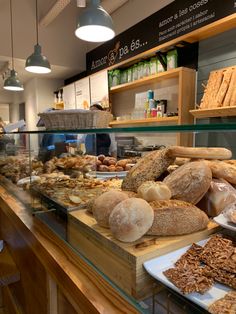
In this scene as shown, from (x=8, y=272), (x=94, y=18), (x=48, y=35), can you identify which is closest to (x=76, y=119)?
(x=8, y=272)

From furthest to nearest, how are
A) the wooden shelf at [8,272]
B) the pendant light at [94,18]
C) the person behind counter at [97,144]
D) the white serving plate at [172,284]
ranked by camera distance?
the pendant light at [94,18]
the wooden shelf at [8,272]
the person behind counter at [97,144]
the white serving plate at [172,284]

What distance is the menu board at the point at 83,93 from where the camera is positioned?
173 inches

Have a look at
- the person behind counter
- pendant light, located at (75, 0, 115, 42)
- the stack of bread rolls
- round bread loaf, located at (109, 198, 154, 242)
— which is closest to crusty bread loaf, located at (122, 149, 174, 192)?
the stack of bread rolls

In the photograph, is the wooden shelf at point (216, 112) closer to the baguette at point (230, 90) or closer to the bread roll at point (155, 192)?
the baguette at point (230, 90)

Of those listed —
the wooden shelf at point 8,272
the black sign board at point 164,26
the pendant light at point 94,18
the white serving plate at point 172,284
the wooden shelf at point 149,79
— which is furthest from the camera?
the wooden shelf at point 149,79

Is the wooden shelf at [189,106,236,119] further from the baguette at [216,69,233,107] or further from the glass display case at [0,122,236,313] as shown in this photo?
the glass display case at [0,122,236,313]

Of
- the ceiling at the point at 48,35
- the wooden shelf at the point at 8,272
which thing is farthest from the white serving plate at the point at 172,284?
the ceiling at the point at 48,35

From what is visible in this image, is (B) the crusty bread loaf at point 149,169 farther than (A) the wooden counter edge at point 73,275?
Yes

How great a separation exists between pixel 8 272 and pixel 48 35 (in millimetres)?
4319

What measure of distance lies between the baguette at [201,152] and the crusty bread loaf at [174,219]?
0.70ft

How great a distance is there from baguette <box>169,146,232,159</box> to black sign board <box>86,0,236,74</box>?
2.11 metres

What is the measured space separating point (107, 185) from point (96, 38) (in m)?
1.94

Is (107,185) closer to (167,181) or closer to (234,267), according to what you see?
(167,181)

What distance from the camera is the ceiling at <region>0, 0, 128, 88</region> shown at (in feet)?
13.7
